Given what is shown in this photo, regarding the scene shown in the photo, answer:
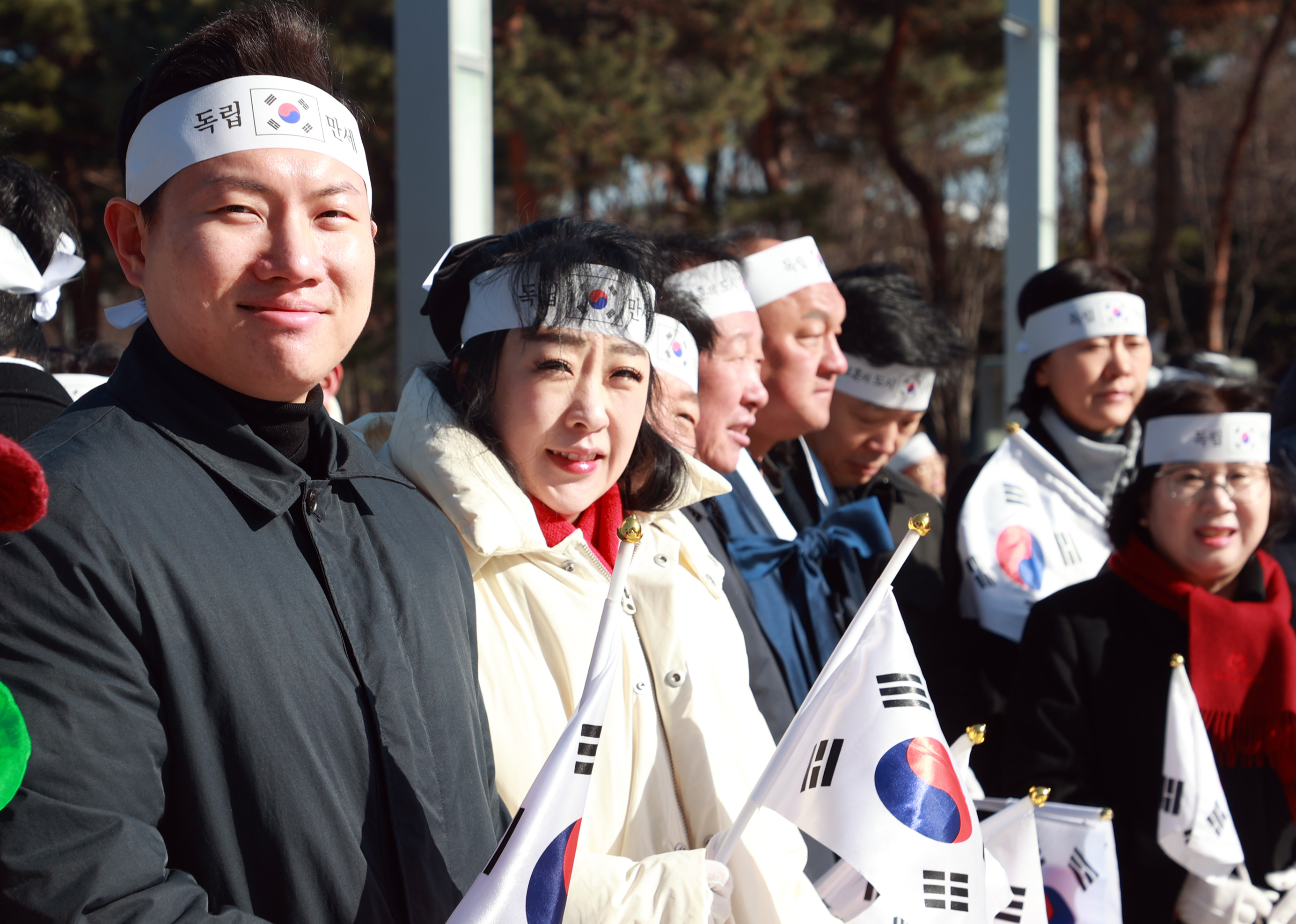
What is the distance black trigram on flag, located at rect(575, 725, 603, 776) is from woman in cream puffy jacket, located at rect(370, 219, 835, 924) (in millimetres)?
162

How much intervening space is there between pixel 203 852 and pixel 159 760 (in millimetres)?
117

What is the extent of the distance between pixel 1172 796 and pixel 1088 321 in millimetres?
1719

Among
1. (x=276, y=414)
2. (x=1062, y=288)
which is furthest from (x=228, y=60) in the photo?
(x=1062, y=288)

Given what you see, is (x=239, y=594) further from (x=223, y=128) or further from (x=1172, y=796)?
(x=1172, y=796)

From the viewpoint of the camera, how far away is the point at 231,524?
139 centimetres

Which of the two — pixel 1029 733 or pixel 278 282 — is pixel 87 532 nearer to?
pixel 278 282

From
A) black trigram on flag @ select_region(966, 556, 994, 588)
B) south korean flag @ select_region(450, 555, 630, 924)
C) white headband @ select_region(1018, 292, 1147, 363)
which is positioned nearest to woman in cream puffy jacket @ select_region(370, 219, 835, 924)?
south korean flag @ select_region(450, 555, 630, 924)

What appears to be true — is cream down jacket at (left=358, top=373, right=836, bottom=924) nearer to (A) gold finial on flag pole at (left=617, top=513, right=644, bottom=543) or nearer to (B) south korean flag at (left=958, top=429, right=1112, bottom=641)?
(A) gold finial on flag pole at (left=617, top=513, right=644, bottom=543)

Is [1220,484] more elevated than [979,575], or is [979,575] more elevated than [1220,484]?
[1220,484]

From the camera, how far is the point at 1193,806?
2623 millimetres

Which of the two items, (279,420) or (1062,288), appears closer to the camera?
(279,420)

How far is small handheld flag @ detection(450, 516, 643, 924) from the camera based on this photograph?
1409 millimetres

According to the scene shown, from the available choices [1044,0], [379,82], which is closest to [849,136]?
[379,82]

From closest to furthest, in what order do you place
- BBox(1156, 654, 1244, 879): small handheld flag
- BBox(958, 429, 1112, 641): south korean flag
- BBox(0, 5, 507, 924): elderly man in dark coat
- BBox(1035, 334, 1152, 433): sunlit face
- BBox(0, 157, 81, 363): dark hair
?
BBox(0, 5, 507, 924): elderly man in dark coat
BBox(0, 157, 81, 363): dark hair
BBox(1156, 654, 1244, 879): small handheld flag
BBox(958, 429, 1112, 641): south korean flag
BBox(1035, 334, 1152, 433): sunlit face
